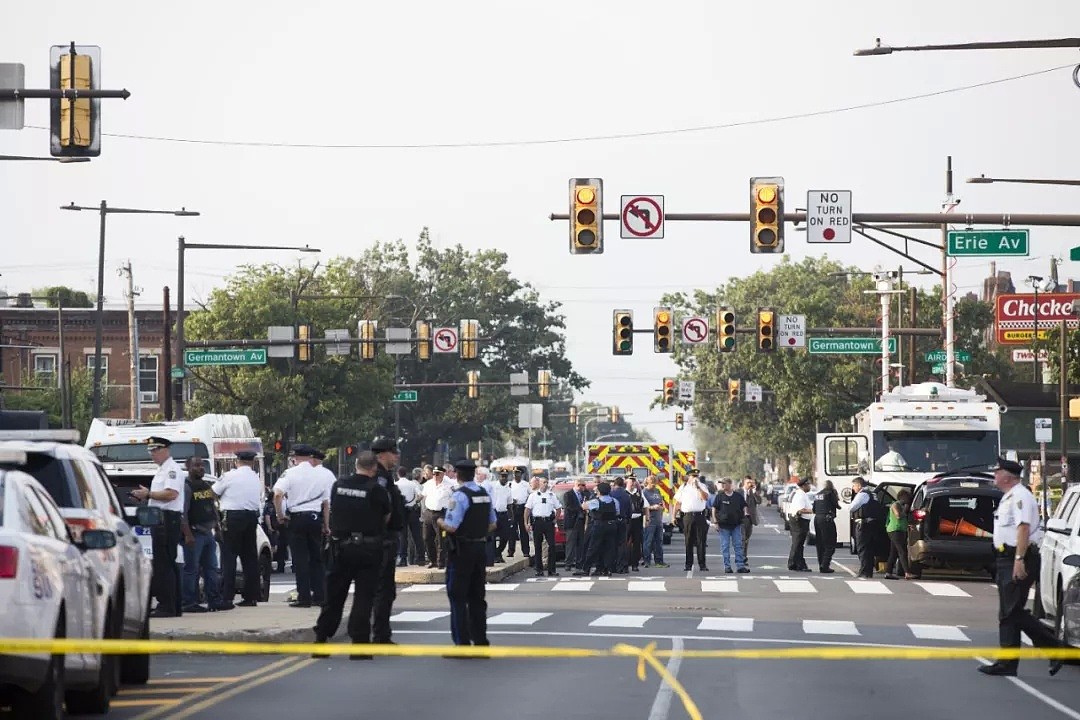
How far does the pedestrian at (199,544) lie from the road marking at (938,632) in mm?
8009

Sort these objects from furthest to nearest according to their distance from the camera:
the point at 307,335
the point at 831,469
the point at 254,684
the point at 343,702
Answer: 1. the point at 307,335
2. the point at 831,469
3. the point at 254,684
4. the point at 343,702

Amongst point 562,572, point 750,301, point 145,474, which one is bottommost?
point 562,572

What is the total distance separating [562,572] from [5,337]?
52473 mm

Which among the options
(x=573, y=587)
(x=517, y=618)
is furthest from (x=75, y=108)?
(x=573, y=587)

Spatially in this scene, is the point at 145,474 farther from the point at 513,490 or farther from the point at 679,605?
the point at 513,490

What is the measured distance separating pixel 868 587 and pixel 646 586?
3599mm

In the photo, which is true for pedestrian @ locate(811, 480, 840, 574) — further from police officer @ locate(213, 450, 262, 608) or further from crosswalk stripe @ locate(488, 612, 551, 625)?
police officer @ locate(213, 450, 262, 608)

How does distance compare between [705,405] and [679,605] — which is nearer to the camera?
[679,605]

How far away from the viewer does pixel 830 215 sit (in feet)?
92.5

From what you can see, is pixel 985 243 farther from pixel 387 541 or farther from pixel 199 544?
pixel 387 541

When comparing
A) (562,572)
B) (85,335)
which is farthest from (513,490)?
(85,335)

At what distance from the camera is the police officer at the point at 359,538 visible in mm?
17188

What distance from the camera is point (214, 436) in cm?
3716

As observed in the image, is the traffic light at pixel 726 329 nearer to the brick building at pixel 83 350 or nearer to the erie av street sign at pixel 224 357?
the erie av street sign at pixel 224 357
